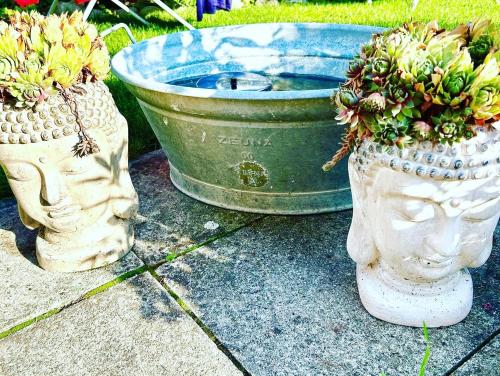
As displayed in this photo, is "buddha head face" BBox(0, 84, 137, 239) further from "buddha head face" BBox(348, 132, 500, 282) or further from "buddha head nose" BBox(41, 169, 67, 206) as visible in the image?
"buddha head face" BBox(348, 132, 500, 282)

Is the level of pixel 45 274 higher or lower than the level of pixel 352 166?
lower

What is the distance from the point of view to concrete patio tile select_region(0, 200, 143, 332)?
7.28 ft

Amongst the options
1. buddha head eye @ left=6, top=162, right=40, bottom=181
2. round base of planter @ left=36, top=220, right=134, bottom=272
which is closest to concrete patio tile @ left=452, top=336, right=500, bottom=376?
round base of planter @ left=36, top=220, right=134, bottom=272

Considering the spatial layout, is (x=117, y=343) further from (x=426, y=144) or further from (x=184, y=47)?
(x=184, y=47)

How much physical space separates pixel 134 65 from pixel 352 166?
5.74ft

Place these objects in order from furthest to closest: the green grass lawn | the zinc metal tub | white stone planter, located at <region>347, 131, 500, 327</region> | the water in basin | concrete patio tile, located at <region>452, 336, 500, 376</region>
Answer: the green grass lawn → the water in basin → the zinc metal tub → concrete patio tile, located at <region>452, 336, 500, 376</region> → white stone planter, located at <region>347, 131, 500, 327</region>

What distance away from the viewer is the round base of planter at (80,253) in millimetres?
2400

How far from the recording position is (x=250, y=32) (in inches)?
137

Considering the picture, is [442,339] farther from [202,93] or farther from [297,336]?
[202,93]

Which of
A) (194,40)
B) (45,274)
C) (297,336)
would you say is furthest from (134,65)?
(297,336)

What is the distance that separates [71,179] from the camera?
2.17 m

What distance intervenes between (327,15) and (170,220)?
4.50 metres

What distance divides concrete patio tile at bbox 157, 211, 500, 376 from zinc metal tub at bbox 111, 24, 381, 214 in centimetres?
24

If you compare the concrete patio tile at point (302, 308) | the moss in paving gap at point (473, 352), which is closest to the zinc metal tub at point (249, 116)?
the concrete patio tile at point (302, 308)
